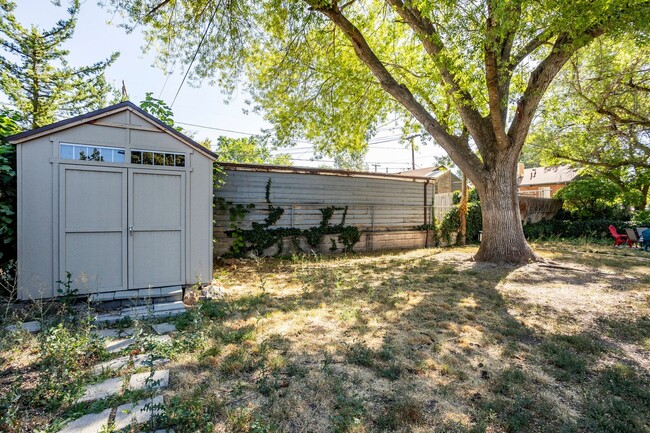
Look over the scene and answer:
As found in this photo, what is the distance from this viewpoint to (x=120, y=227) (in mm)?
4438

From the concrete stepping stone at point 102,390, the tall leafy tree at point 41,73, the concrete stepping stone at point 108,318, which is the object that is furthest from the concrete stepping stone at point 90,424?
the tall leafy tree at point 41,73

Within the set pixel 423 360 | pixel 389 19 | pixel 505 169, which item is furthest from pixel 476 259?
pixel 389 19

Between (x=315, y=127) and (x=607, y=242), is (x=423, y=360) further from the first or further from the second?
(x=607, y=242)

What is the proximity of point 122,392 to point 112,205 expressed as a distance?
3.08m

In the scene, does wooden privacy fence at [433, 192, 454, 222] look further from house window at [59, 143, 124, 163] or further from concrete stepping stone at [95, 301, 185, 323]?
house window at [59, 143, 124, 163]

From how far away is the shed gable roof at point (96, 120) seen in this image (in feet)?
12.8

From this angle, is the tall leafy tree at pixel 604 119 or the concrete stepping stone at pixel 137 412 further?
the tall leafy tree at pixel 604 119

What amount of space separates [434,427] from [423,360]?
90 centimetres

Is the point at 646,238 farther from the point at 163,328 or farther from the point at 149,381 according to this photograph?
the point at 149,381

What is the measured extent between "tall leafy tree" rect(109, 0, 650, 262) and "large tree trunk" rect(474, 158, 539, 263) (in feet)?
0.08

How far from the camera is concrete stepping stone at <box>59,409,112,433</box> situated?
181 cm

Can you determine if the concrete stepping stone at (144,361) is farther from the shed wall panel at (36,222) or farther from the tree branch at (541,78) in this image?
the tree branch at (541,78)

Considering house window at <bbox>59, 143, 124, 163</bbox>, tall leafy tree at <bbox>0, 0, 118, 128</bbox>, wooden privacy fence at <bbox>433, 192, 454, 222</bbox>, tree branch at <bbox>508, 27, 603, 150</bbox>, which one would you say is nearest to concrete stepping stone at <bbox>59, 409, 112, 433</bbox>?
house window at <bbox>59, 143, 124, 163</bbox>

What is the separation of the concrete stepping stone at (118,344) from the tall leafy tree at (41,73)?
39.3ft
